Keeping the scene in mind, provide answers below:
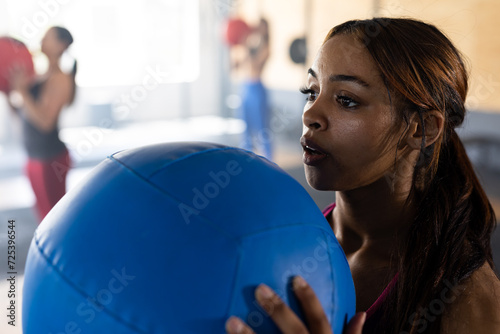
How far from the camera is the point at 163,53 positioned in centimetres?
712

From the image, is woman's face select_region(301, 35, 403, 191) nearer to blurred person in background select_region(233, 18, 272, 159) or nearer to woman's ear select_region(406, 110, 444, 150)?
woman's ear select_region(406, 110, 444, 150)

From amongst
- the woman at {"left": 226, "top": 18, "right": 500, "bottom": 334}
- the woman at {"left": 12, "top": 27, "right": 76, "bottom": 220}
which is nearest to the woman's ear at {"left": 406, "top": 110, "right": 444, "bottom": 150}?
the woman at {"left": 226, "top": 18, "right": 500, "bottom": 334}

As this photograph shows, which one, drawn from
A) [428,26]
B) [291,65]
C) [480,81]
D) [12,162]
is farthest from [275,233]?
[291,65]

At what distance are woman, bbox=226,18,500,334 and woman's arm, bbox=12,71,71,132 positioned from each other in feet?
7.16

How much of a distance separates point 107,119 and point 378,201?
5695 millimetres

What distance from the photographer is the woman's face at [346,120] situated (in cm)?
87

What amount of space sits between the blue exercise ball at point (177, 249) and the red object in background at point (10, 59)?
7.79ft

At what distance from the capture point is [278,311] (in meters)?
0.58

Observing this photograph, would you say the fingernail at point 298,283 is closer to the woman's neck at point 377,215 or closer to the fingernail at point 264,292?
the fingernail at point 264,292

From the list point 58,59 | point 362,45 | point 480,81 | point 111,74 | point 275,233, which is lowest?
point 111,74

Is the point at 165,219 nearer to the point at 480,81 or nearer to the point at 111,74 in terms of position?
the point at 480,81

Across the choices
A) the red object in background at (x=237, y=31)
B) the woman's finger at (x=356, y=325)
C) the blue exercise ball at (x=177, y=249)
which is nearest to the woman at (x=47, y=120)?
the blue exercise ball at (x=177, y=249)

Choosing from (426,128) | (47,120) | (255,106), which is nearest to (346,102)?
(426,128)

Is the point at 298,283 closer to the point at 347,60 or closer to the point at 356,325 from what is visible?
the point at 356,325
